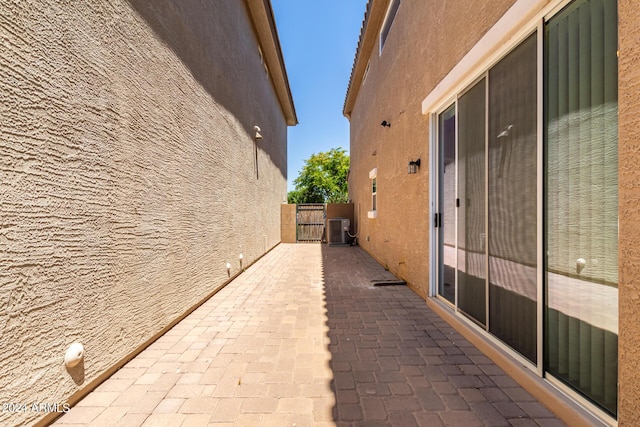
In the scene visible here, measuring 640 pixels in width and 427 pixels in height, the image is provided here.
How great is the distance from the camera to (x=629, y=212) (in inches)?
52.5

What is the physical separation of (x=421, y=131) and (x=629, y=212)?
321 cm

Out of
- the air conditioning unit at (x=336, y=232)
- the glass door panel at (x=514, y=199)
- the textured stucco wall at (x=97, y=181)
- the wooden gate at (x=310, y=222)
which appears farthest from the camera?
the wooden gate at (x=310, y=222)

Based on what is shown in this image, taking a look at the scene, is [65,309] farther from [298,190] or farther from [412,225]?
[298,190]

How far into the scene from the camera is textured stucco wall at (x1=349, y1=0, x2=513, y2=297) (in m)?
3.15

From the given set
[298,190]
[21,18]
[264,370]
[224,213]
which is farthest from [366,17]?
[298,190]

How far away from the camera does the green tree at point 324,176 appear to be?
25.5 metres

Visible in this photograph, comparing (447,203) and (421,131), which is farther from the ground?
(421,131)

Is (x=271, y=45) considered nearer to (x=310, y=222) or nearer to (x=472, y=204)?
(x=310, y=222)

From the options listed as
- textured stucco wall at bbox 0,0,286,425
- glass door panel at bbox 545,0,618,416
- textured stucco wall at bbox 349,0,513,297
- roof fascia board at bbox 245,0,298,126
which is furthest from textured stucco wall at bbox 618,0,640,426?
roof fascia board at bbox 245,0,298,126

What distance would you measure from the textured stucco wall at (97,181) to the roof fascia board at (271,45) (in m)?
3.15

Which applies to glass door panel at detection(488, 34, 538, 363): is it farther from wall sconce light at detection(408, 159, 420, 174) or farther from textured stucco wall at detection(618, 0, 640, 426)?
wall sconce light at detection(408, 159, 420, 174)

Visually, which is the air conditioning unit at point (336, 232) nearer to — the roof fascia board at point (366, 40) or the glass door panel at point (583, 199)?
the roof fascia board at point (366, 40)

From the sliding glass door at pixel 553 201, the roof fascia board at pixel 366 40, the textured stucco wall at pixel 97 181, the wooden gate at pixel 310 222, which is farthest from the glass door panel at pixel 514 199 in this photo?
the wooden gate at pixel 310 222

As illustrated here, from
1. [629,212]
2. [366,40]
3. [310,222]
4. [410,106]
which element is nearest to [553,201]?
[629,212]
